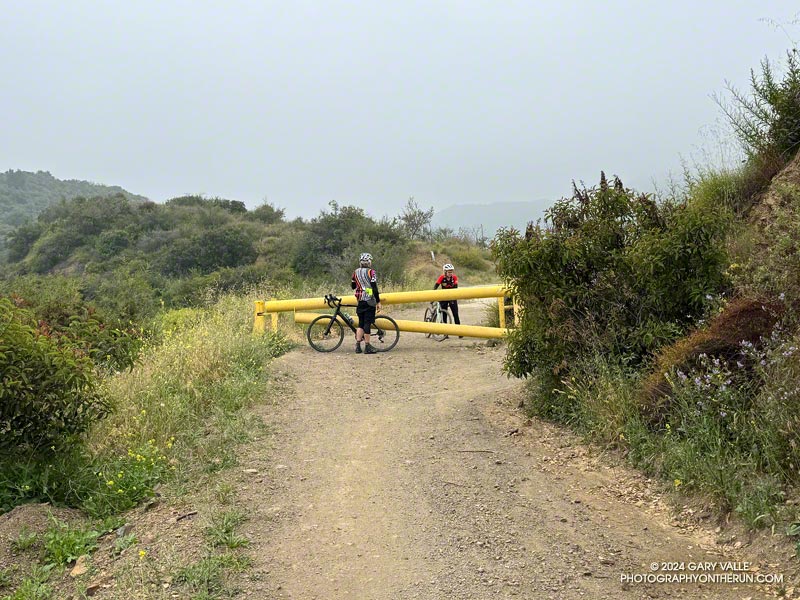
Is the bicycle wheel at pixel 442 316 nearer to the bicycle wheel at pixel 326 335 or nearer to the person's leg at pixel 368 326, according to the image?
the person's leg at pixel 368 326

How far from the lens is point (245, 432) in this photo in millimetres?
7285

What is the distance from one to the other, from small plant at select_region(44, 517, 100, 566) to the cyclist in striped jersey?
287 inches

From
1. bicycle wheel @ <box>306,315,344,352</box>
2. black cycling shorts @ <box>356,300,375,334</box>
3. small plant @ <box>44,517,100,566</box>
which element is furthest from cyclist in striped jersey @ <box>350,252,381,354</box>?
small plant @ <box>44,517,100,566</box>

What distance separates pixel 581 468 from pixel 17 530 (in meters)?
4.60

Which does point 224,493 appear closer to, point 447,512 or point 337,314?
point 447,512

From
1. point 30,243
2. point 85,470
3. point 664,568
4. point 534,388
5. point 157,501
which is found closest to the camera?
point 664,568

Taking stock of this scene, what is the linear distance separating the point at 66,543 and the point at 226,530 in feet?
4.10

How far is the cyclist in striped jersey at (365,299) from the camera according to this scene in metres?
12.2

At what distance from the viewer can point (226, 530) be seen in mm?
4953

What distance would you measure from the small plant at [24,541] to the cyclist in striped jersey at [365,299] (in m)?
7.48

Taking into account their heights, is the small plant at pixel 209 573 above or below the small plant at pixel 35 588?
above

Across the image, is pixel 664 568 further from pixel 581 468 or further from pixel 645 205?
pixel 645 205

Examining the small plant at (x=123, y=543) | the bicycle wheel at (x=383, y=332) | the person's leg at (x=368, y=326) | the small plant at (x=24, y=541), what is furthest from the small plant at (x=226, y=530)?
the bicycle wheel at (x=383, y=332)

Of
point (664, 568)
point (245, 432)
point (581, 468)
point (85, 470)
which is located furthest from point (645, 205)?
point (85, 470)
